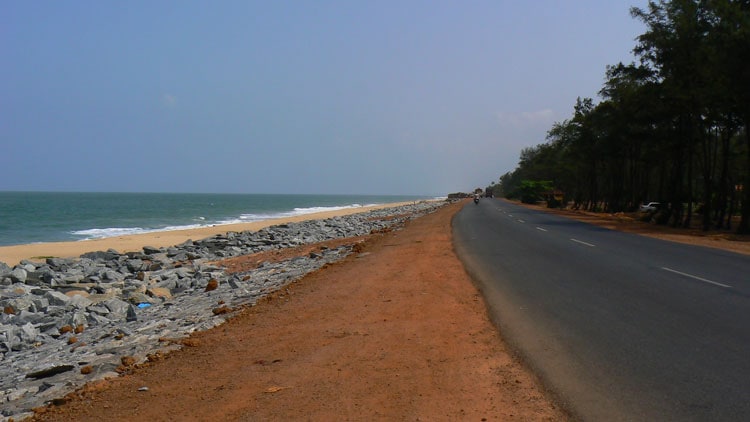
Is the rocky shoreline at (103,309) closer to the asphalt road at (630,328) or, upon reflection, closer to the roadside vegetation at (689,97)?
the asphalt road at (630,328)

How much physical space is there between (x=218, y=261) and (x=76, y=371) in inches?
654

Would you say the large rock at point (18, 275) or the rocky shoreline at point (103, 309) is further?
the large rock at point (18, 275)

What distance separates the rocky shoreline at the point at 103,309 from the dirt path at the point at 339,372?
775mm

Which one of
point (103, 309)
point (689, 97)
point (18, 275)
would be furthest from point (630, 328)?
point (689, 97)

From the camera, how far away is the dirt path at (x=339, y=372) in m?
5.20

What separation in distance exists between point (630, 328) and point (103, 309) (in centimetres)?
1070

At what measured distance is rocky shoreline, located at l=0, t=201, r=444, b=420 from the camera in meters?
7.69

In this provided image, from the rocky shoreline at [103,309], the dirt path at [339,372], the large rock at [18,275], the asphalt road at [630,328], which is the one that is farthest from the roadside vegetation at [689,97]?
the large rock at [18,275]

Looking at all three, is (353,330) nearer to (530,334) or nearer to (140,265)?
(530,334)

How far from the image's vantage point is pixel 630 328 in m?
7.74

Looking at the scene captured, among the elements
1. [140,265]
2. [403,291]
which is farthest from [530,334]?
[140,265]

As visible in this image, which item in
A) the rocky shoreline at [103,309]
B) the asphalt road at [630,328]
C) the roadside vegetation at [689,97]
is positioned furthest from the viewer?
the roadside vegetation at [689,97]

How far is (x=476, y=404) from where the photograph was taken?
16.9 ft

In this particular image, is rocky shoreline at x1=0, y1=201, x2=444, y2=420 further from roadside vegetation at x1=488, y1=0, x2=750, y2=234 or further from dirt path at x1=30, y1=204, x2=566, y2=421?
roadside vegetation at x1=488, y1=0, x2=750, y2=234
